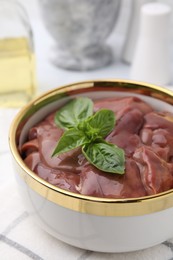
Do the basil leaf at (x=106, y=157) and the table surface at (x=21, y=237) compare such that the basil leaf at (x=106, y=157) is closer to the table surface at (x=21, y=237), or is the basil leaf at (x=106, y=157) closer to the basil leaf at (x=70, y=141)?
the basil leaf at (x=70, y=141)

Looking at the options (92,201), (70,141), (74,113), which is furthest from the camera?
(74,113)

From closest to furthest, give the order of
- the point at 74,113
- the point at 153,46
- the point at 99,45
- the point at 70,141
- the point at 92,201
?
the point at 92,201
the point at 70,141
the point at 74,113
the point at 153,46
the point at 99,45

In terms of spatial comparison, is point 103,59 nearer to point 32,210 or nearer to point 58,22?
point 58,22

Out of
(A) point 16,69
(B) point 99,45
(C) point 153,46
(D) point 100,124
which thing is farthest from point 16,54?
(D) point 100,124

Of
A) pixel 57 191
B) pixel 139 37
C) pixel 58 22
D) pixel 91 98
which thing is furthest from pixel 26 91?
pixel 57 191

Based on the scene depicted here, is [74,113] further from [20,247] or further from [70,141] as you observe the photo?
[20,247]

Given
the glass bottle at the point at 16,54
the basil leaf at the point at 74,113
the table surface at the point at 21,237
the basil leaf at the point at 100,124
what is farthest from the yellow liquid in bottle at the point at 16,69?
the basil leaf at the point at 100,124

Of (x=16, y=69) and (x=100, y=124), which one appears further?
(x=16, y=69)
